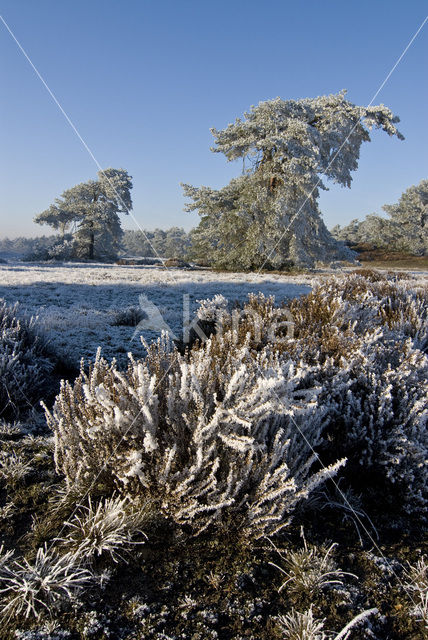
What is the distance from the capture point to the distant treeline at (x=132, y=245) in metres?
29.7

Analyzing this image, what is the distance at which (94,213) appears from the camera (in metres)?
32.1

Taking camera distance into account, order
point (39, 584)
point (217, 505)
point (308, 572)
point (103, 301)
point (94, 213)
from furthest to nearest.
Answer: point (94, 213) < point (103, 301) < point (217, 505) < point (308, 572) < point (39, 584)

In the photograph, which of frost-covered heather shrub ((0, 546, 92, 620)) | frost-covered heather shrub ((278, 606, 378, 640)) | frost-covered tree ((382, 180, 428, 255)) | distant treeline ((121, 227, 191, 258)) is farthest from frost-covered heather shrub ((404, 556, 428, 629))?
distant treeline ((121, 227, 191, 258))

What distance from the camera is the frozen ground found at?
5.04m

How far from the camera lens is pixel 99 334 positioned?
5484 millimetres

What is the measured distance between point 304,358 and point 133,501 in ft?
6.58

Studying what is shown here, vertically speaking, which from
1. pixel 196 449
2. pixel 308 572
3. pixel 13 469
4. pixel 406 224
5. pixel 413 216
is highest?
pixel 413 216

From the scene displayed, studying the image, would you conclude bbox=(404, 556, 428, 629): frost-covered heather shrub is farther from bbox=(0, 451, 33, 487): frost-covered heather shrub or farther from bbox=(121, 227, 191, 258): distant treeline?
bbox=(121, 227, 191, 258): distant treeline

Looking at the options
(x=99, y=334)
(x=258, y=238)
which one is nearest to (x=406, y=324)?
(x=99, y=334)

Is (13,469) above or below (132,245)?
below

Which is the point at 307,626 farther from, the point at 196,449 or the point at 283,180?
the point at 283,180

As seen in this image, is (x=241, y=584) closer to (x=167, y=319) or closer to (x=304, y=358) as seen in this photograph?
(x=304, y=358)

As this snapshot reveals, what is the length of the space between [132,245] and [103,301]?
244ft

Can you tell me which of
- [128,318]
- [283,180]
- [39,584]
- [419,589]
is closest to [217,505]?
[39,584]
